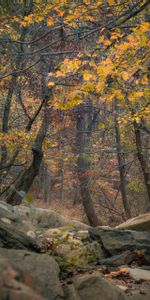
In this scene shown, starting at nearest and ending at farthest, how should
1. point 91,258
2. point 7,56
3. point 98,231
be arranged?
point 91,258
point 98,231
point 7,56

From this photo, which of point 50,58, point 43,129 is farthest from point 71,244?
point 50,58

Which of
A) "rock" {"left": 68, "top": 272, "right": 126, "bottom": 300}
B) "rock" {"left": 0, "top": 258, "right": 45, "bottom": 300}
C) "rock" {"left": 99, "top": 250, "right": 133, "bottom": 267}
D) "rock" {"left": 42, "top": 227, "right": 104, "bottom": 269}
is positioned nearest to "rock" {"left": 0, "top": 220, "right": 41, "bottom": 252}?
"rock" {"left": 42, "top": 227, "right": 104, "bottom": 269}

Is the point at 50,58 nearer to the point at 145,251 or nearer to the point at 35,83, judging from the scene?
the point at 35,83

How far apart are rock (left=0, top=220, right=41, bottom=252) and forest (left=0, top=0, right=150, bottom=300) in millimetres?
16

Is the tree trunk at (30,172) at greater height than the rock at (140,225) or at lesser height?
greater

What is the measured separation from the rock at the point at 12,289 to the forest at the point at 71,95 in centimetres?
3

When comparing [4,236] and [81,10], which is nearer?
[4,236]

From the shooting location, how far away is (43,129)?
1310 centimetres

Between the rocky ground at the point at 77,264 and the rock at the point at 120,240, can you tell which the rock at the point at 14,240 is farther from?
the rock at the point at 120,240

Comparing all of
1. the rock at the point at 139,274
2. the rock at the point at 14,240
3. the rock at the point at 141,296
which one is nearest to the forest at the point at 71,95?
the rock at the point at 14,240

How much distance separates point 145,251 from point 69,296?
3767 millimetres

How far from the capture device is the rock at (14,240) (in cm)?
541

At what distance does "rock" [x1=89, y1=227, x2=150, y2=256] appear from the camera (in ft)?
24.8

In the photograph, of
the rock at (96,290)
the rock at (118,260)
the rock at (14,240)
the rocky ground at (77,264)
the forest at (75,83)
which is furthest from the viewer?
the forest at (75,83)
